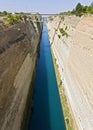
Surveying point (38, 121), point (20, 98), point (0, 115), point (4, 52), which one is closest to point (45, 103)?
point (38, 121)

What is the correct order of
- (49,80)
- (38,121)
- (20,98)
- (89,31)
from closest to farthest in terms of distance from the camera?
(20,98), (38,121), (89,31), (49,80)

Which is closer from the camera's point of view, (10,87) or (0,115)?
(0,115)

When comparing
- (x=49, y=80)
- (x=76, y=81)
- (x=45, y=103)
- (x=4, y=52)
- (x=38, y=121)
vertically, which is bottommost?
(x=49, y=80)

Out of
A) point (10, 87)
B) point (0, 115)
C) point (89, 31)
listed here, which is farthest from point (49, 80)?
point (0, 115)

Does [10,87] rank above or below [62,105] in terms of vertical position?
above

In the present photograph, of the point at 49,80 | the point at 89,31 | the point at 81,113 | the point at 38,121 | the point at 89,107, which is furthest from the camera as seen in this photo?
the point at 49,80

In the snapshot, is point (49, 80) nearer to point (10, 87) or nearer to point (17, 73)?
point (17, 73)
